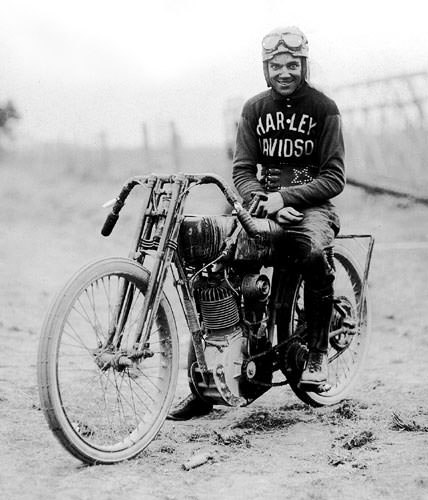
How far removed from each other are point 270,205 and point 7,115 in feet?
36.5

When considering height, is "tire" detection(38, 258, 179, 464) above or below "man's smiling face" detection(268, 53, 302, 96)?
below

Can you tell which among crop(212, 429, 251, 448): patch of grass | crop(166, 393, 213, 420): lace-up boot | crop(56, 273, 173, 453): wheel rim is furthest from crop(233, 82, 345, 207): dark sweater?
crop(212, 429, 251, 448): patch of grass

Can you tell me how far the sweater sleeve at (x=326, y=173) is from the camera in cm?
444

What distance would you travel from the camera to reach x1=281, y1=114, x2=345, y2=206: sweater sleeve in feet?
14.6

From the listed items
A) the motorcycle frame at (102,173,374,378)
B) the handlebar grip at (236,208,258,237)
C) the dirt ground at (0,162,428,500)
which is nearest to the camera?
the dirt ground at (0,162,428,500)

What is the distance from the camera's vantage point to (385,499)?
3154mm

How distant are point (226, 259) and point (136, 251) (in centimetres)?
53

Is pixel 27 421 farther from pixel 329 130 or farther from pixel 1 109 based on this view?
pixel 1 109

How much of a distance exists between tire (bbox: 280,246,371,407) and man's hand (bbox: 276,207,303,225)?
515 mm

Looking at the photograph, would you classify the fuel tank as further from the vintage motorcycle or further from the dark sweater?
the dark sweater

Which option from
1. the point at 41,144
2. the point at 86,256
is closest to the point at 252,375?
the point at 86,256

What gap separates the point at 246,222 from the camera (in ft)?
12.9

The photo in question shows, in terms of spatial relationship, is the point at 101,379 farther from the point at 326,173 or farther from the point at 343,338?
the point at 343,338

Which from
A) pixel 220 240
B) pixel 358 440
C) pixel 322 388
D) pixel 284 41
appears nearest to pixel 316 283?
pixel 322 388
